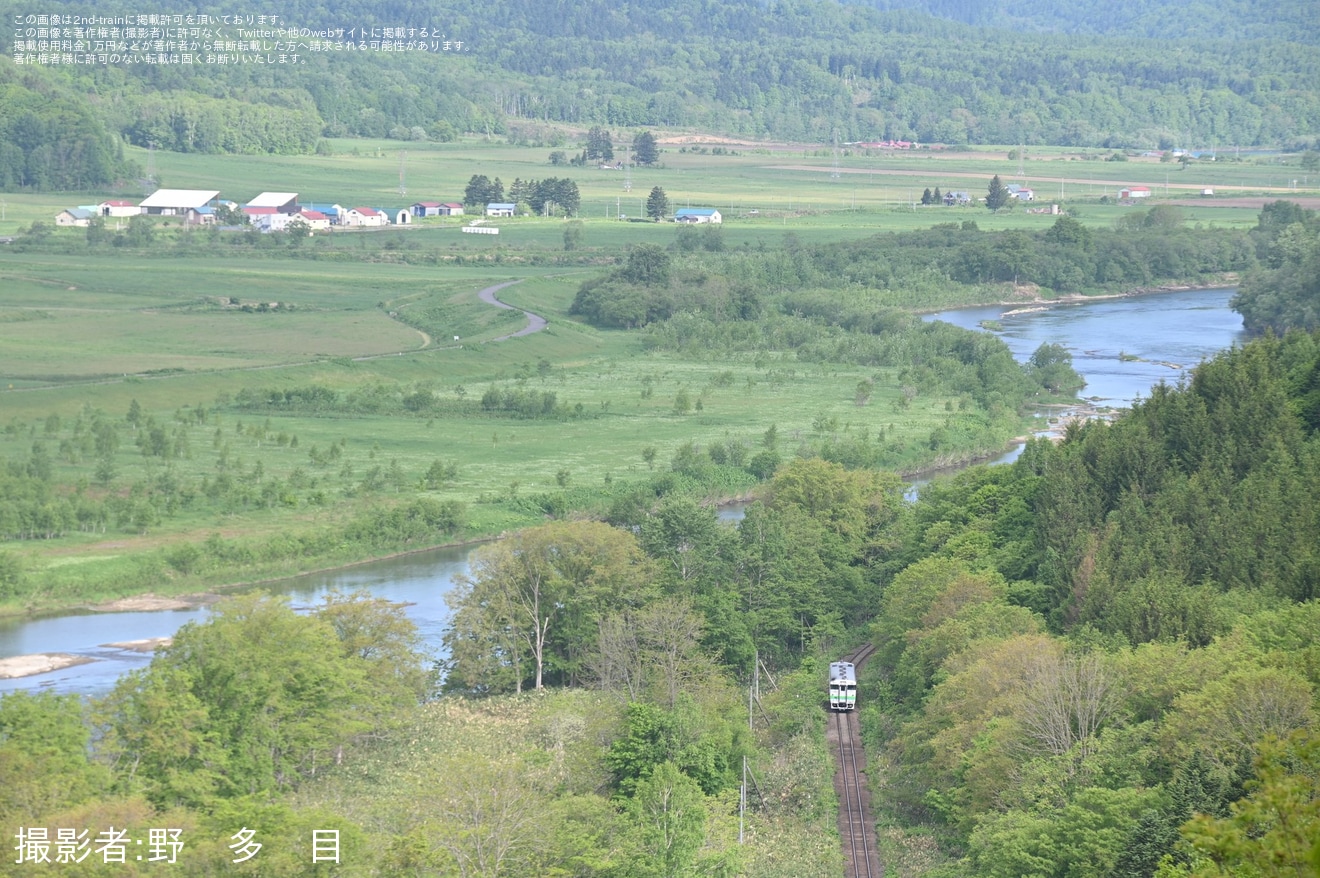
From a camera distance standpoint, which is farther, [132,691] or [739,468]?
[739,468]

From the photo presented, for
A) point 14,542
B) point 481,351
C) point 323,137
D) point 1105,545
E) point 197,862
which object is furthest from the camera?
point 323,137

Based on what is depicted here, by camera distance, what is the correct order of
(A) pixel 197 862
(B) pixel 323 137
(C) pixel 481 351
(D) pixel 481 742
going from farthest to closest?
1. (B) pixel 323 137
2. (C) pixel 481 351
3. (D) pixel 481 742
4. (A) pixel 197 862

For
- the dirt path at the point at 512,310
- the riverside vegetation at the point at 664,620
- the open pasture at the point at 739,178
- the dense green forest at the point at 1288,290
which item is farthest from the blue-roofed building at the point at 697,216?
the riverside vegetation at the point at 664,620

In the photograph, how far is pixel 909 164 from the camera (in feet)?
548

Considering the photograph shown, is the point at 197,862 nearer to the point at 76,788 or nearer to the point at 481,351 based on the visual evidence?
the point at 76,788

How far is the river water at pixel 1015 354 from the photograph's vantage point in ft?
127

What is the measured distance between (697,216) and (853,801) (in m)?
93.8

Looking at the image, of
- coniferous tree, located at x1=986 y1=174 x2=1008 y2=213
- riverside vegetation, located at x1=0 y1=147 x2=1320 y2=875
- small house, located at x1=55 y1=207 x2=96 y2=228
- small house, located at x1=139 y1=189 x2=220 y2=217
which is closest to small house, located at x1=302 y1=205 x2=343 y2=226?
small house, located at x1=139 y1=189 x2=220 y2=217

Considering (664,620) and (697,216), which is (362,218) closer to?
(697,216)

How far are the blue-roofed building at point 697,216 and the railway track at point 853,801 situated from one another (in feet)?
290

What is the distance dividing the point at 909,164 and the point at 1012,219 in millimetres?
42407

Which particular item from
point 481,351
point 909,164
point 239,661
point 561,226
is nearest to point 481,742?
point 239,661

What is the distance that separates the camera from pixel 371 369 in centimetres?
6969

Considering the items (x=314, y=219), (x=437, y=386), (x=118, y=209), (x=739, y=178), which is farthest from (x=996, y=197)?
(x=437, y=386)
